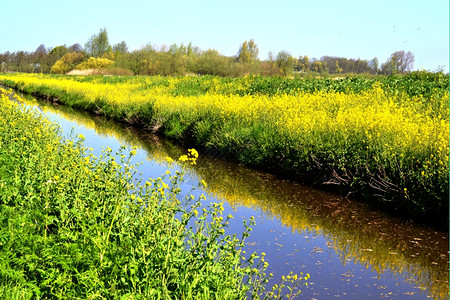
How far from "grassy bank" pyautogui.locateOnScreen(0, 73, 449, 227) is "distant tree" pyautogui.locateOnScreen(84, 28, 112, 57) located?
2731 inches

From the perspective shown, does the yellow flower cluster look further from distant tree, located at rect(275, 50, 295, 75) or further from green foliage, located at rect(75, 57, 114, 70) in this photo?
green foliage, located at rect(75, 57, 114, 70)

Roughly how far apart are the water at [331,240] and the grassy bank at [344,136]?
46 cm

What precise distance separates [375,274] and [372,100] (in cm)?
932

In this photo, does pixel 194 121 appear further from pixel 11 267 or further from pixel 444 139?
pixel 11 267

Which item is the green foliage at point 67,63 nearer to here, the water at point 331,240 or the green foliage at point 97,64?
the green foliage at point 97,64

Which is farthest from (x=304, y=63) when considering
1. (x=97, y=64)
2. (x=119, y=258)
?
(x=119, y=258)

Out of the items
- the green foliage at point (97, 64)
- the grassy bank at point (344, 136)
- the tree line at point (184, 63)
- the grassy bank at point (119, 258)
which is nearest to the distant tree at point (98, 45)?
the tree line at point (184, 63)

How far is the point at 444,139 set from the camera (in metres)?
9.01

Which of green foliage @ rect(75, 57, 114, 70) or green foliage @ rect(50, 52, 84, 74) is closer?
Result: green foliage @ rect(75, 57, 114, 70)

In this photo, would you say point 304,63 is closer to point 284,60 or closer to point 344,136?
point 284,60

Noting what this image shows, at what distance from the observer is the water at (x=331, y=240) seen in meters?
6.27

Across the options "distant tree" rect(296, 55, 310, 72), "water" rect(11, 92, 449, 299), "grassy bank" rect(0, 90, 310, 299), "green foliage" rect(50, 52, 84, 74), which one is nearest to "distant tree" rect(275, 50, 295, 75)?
"distant tree" rect(296, 55, 310, 72)

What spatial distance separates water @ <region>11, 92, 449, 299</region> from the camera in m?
6.27

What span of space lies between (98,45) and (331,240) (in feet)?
282
